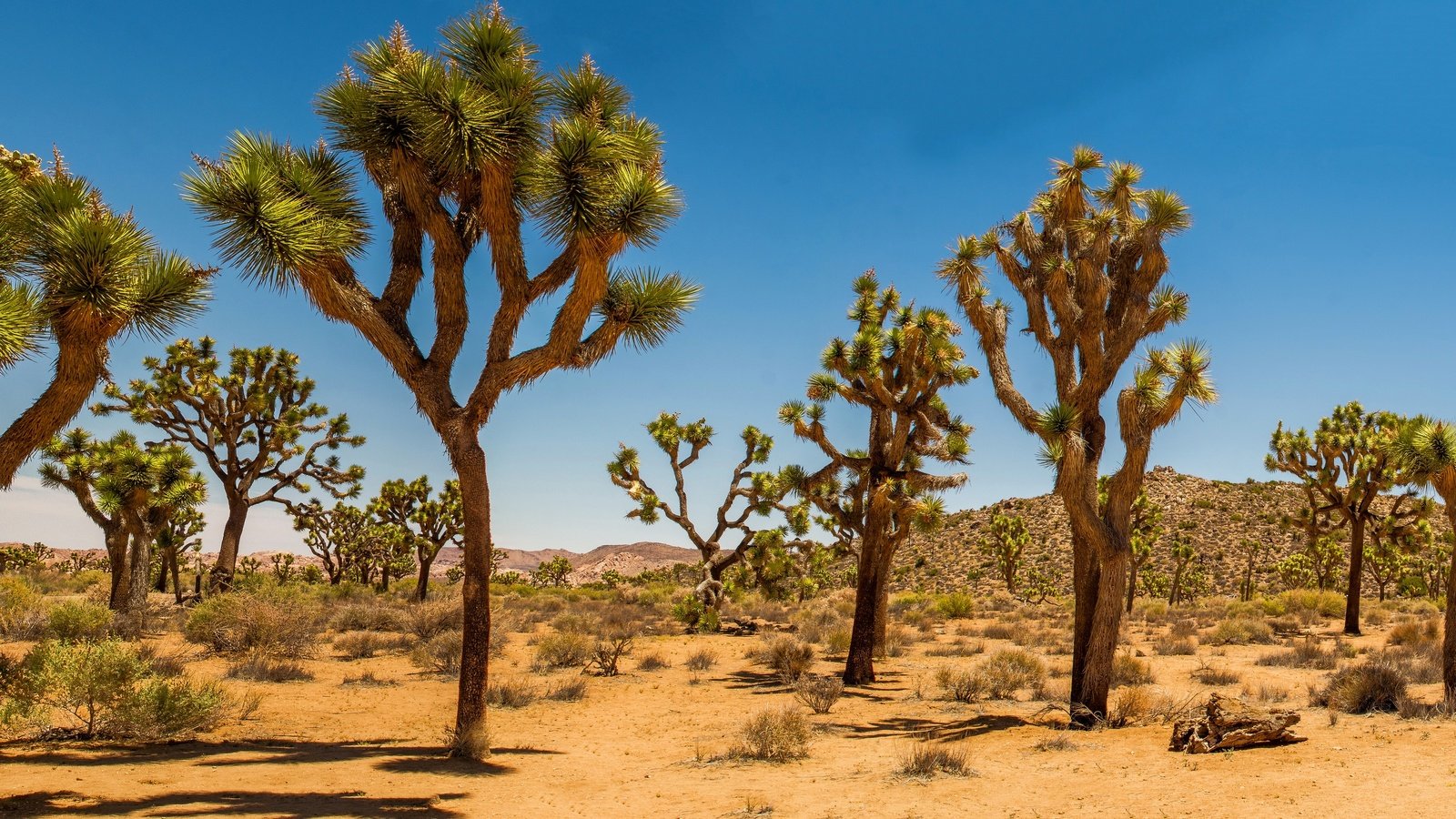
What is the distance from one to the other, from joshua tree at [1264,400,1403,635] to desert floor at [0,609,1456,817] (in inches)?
594

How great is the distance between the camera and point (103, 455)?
23141 millimetres

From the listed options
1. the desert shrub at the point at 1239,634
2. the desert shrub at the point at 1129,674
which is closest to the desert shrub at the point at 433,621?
the desert shrub at the point at 1129,674

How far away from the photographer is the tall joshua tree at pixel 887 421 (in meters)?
16.2

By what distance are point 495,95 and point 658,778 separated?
7658 millimetres

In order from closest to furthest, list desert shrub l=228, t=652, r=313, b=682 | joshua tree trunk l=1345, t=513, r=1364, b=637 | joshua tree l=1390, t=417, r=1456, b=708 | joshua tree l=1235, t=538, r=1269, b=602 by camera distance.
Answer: joshua tree l=1390, t=417, r=1456, b=708
desert shrub l=228, t=652, r=313, b=682
joshua tree trunk l=1345, t=513, r=1364, b=637
joshua tree l=1235, t=538, r=1269, b=602

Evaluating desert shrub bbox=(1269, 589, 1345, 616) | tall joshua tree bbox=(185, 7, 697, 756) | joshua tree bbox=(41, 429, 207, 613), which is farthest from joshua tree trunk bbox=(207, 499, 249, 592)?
desert shrub bbox=(1269, 589, 1345, 616)

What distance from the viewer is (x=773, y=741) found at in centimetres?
1036

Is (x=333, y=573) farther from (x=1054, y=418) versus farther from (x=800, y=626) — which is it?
(x=1054, y=418)

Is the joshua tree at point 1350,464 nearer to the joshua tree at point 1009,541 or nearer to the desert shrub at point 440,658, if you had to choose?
the joshua tree at point 1009,541

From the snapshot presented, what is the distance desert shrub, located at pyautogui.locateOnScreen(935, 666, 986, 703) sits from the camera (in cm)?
1468

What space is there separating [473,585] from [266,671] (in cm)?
759

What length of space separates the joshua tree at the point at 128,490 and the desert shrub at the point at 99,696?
522 inches

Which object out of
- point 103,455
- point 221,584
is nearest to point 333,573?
point 221,584

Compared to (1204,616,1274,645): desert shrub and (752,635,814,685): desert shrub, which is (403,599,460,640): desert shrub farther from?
(1204,616,1274,645): desert shrub
